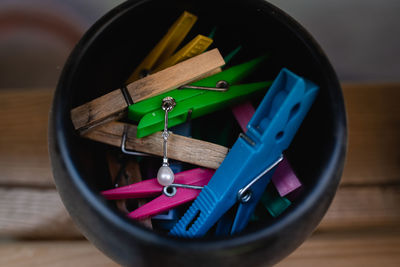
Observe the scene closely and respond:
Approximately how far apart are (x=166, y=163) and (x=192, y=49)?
0.13 metres

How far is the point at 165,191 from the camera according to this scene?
0.44 metres

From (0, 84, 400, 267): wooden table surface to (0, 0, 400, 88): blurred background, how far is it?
0.09 meters

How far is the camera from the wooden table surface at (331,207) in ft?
1.79

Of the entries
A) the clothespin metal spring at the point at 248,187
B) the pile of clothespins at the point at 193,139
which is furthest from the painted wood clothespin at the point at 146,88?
the clothespin metal spring at the point at 248,187

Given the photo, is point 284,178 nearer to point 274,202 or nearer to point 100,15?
point 274,202

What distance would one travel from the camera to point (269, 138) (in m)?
0.40

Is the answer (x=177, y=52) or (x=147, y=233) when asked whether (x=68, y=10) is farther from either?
(x=147, y=233)

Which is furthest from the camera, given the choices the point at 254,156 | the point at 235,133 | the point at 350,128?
the point at 350,128

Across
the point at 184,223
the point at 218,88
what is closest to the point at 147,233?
the point at 184,223

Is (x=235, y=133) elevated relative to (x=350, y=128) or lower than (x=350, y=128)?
elevated

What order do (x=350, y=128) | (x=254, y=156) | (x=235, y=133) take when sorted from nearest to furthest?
(x=254, y=156) < (x=235, y=133) < (x=350, y=128)

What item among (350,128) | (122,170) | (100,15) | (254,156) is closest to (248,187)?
(254,156)

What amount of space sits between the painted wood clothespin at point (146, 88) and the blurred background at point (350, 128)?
0.64 ft

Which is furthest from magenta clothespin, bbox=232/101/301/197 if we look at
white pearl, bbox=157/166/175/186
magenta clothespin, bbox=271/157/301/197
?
white pearl, bbox=157/166/175/186
